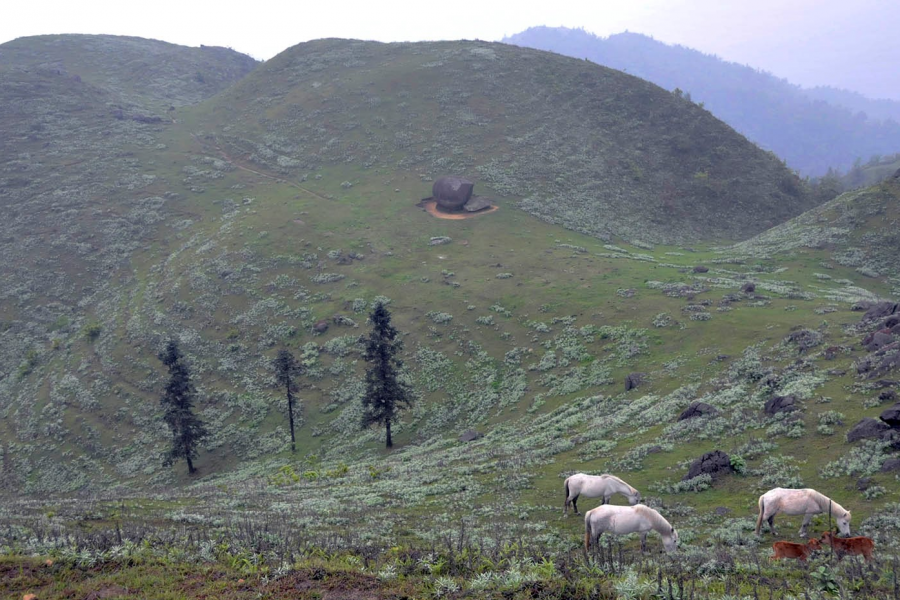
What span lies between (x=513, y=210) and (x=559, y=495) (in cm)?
6016

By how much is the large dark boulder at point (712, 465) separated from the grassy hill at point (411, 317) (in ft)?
1.63

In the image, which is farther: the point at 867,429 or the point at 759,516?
the point at 867,429

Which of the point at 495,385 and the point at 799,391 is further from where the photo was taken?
the point at 495,385

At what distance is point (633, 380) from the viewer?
112 feet

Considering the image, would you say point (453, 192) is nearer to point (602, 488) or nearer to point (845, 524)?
point (602, 488)

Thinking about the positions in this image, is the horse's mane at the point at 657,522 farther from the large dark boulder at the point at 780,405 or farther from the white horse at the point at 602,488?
A: the large dark boulder at the point at 780,405

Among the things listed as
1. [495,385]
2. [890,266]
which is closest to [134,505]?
[495,385]

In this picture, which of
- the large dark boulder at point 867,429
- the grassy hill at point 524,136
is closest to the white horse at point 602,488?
the large dark boulder at point 867,429

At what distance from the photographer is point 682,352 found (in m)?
36.2

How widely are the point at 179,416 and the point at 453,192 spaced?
49072 millimetres

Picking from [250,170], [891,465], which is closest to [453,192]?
[250,170]

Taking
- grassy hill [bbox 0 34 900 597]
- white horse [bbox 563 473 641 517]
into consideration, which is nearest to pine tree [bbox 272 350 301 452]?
grassy hill [bbox 0 34 900 597]

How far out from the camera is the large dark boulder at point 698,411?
1007 inches

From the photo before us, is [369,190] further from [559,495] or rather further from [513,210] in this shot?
[559,495]
